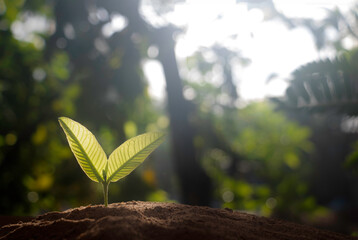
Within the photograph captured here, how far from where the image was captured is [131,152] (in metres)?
1.15

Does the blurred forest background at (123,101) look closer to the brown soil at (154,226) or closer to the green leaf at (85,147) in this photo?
the brown soil at (154,226)

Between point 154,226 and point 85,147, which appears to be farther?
point 85,147

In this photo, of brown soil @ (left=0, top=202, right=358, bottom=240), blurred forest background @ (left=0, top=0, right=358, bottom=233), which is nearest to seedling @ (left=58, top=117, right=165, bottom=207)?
brown soil @ (left=0, top=202, right=358, bottom=240)

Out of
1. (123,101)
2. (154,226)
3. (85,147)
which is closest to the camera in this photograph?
(154,226)

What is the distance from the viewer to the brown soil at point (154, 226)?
0.86 m

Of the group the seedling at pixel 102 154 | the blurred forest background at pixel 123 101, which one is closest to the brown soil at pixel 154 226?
the seedling at pixel 102 154

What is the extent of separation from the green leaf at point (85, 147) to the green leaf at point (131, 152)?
0.04 meters

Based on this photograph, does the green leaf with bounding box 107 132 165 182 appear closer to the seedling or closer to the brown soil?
the seedling

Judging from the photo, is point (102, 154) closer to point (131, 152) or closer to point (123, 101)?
point (131, 152)

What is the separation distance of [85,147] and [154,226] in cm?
40

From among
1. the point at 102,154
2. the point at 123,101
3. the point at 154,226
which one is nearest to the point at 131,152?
the point at 102,154

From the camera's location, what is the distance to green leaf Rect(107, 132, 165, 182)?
44.2 inches

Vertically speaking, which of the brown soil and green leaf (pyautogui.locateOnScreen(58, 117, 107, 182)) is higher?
green leaf (pyautogui.locateOnScreen(58, 117, 107, 182))

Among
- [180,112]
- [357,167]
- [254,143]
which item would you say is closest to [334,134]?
[254,143]
